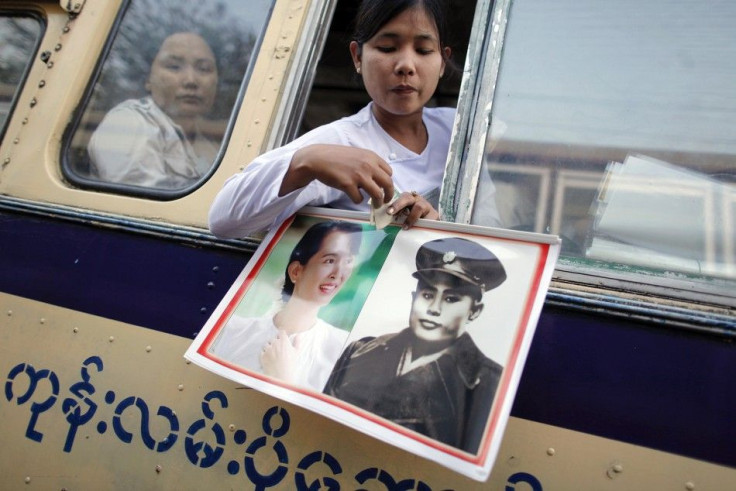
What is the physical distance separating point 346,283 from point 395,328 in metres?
0.16

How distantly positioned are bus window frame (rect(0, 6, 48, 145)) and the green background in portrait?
120cm

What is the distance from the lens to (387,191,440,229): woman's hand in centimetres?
115

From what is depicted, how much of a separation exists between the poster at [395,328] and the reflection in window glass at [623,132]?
8.8 inches

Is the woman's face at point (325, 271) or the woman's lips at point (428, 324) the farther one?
the woman's face at point (325, 271)

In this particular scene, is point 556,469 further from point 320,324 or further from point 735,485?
point 320,324

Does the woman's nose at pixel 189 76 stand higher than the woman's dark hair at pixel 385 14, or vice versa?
the woman's dark hair at pixel 385 14

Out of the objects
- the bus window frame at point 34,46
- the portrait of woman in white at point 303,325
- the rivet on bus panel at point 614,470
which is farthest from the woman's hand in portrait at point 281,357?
the bus window frame at point 34,46

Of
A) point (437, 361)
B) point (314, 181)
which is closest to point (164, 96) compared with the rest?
point (314, 181)

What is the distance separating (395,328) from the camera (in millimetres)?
1067

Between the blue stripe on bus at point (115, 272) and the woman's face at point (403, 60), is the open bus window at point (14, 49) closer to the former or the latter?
the blue stripe on bus at point (115, 272)

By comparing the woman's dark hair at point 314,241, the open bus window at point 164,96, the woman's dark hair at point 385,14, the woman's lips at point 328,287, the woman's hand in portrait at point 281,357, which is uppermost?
the woman's dark hair at point 385,14

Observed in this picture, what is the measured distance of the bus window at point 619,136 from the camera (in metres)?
1.15

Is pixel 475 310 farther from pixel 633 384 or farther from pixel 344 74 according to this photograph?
pixel 344 74

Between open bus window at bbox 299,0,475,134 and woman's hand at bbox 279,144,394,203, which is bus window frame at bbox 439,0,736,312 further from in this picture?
open bus window at bbox 299,0,475,134
